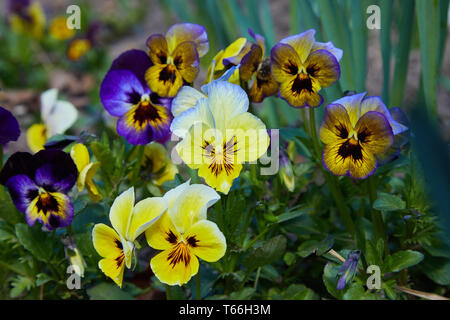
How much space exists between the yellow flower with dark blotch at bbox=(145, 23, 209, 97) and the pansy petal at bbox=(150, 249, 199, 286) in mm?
389

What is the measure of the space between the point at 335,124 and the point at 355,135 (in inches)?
2.0

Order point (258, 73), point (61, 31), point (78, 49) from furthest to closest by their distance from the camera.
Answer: point (61, 31), point (78, 49), point (258, 73)

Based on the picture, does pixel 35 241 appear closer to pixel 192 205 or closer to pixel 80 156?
pixel 80 156

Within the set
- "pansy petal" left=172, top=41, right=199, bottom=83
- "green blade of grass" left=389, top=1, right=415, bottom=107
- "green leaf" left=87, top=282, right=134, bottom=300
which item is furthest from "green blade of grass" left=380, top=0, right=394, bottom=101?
"green leaf" left=87, top=282, right=134, bottom=300

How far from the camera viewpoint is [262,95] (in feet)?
4.08

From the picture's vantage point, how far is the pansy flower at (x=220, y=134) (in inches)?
39.8

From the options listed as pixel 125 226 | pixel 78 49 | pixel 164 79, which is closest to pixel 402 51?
pixel 164 79

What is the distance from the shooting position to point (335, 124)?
1.08 meters

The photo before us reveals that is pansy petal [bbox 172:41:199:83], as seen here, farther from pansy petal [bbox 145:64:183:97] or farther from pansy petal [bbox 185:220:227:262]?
pansy petal [bbox 185:220:227:262]

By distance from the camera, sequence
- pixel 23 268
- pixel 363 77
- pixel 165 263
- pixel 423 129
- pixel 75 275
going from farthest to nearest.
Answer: pixel 363 77, pixel 23 268, pixel 75 275, pixel 165 263, pixel 423 129

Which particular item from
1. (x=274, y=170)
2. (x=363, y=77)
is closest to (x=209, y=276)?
(x=274, y=170)
